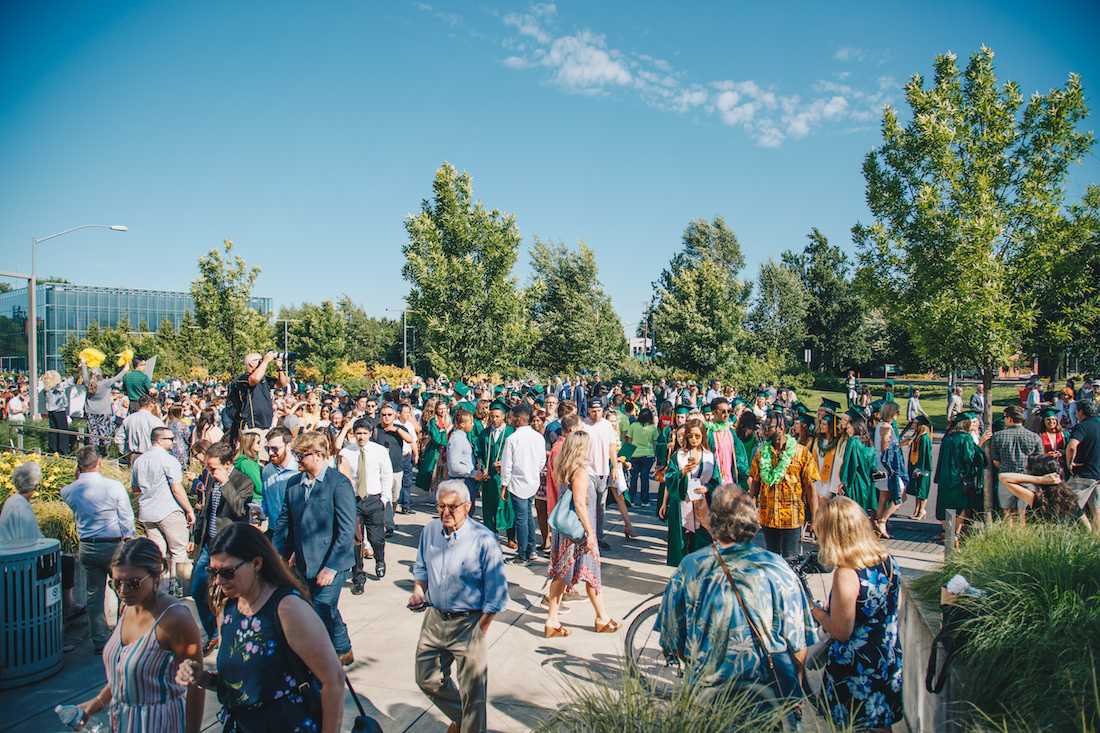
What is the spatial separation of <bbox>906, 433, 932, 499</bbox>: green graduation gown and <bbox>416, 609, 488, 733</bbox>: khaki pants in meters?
9.18

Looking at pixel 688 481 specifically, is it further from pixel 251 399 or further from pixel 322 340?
pixel 322 340

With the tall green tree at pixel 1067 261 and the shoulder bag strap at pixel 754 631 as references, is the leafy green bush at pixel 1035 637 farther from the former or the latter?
the tall green tree at pixel 1067 261

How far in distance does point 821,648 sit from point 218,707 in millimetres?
4387

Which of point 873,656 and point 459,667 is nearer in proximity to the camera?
point 873,656

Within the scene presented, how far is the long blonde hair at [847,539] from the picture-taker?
341cm

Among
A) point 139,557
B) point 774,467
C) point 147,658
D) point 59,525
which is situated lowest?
point 59,525

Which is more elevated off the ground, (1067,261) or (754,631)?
(1067,261)

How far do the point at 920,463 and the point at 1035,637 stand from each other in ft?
28.1

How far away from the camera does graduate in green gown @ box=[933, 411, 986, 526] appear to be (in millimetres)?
8562

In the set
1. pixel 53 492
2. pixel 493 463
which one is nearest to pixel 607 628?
pixel 493 463

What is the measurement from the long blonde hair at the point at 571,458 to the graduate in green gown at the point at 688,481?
1361 millimetres

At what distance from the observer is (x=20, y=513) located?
558cm

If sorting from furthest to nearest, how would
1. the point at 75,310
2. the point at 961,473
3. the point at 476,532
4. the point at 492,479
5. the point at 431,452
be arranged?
1. the point at 75,310
2. the point at 431,452
3. the point at 492,479
4. the point at 961,473
5. the point at 476,532

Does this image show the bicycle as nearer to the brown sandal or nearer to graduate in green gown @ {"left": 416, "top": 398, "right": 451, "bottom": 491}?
the brown sandal
